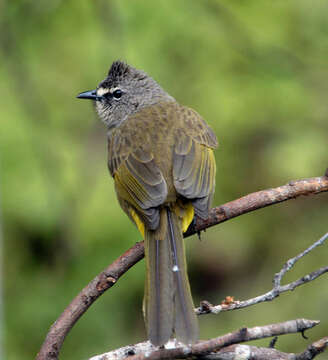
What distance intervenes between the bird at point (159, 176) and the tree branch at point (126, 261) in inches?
A: 5.7

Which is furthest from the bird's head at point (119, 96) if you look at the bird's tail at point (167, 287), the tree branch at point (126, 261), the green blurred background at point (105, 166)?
the tree branch at point (126, 261)

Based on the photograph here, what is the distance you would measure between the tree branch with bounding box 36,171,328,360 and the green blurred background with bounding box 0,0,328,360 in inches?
77.8

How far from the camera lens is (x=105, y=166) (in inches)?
236

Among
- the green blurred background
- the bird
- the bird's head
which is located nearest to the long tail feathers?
the bird

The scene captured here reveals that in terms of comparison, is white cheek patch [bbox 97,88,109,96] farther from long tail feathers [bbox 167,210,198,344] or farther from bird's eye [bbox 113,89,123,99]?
long tail feathers [bbox 167,210,198,344]

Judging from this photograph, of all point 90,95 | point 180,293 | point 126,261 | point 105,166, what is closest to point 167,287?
point 180,293

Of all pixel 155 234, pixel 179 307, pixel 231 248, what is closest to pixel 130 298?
pixel 231 248

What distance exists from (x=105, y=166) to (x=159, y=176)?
238cm

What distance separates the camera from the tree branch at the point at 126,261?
8.32ft

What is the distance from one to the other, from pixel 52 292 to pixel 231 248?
1.74m

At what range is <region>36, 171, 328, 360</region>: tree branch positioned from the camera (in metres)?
2.54

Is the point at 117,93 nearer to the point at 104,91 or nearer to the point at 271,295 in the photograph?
the point at 104,91

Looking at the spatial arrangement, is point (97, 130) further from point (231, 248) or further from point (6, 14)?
point (6, 14)

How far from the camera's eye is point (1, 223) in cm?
555
